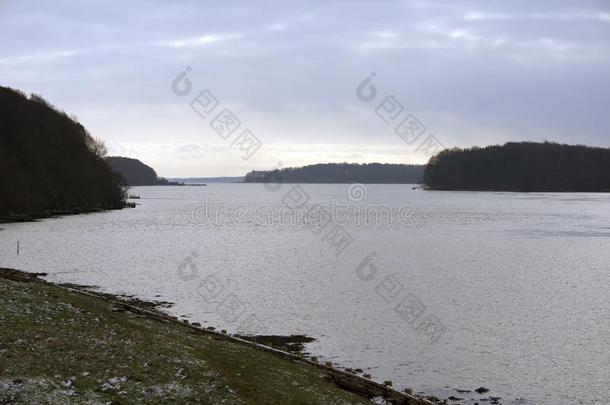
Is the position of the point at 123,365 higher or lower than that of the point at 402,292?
higher

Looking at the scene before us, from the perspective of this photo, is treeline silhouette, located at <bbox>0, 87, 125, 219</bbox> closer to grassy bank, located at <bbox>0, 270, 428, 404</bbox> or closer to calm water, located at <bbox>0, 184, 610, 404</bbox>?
calm water, located at <bbox>0, 184, 610, 404</bbox>

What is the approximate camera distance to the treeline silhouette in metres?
117

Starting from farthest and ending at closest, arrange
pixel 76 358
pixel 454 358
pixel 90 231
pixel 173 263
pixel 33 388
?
pixel 90 231 → pixel 173 263 → pixel 454 358 → pixel 76 358 → pixel 33 388

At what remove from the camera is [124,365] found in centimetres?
1750

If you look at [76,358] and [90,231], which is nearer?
[76,358]

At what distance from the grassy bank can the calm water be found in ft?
18.3

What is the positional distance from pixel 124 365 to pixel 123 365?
0.04 meters

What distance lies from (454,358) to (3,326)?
60.5 feet

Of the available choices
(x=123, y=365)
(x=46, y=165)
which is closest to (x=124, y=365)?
(x=123, y=365)

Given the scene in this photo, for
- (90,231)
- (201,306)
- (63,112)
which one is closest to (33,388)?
(201,306)

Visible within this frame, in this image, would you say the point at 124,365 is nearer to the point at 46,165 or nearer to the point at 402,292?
the point at 402,292

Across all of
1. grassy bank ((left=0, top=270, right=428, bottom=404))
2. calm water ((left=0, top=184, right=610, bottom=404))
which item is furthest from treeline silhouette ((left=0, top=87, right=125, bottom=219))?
grassy bank ((left=0, top=270, right=428, bottom=404))

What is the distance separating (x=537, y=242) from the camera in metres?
78.2

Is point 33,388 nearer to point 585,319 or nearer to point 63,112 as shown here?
point 585,319
